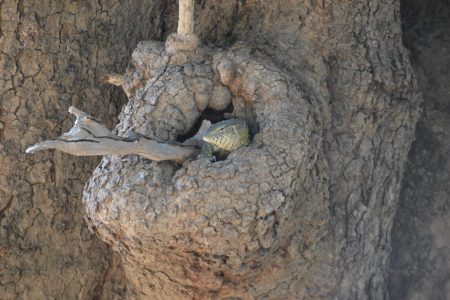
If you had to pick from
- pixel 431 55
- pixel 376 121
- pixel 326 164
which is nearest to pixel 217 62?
pixel 326 164

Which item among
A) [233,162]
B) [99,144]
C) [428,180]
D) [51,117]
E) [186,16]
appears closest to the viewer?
[99,144]

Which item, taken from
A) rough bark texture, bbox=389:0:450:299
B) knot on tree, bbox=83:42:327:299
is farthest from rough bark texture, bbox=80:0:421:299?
rough bark texture, bbox=389:0:450:299

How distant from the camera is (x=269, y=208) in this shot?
1815 millimetres

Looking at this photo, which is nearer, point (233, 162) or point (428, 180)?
point (233, 162)

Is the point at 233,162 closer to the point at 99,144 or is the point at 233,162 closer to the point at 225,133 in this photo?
the point at 225,133

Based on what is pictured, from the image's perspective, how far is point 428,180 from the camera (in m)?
2.60

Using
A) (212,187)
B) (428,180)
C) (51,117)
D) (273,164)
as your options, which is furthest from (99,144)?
(428,180)

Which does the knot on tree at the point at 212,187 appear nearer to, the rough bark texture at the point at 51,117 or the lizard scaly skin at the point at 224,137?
the lizard scaly skin at the point at 224,137

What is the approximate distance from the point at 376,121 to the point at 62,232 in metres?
1.19

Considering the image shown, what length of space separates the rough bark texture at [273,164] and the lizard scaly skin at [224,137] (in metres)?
0.05

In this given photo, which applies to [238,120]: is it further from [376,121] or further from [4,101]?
[4,101]

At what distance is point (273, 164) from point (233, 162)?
116mm

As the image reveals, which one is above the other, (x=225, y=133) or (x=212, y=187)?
(x=225, y=133)

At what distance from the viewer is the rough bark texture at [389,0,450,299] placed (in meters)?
2.58
